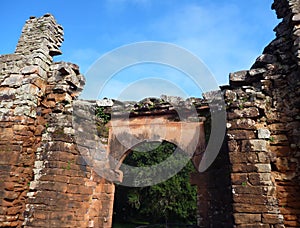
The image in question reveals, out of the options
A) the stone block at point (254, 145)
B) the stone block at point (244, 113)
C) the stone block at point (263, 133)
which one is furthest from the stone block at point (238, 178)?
the stone block at point (244, 113)

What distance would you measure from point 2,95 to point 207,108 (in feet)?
16.5

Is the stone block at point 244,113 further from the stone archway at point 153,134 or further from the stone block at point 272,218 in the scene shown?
the stone block at point 272,218

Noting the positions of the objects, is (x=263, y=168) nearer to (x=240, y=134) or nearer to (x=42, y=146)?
(x=240, y=134)

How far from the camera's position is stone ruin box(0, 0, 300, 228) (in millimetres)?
4492

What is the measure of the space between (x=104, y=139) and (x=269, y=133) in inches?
163

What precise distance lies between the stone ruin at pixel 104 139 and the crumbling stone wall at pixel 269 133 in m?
0.02

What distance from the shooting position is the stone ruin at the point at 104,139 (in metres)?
4.49

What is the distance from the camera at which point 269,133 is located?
4.79 m

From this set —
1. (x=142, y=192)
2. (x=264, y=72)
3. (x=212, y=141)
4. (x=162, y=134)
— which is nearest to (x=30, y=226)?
(x=162, y=134)

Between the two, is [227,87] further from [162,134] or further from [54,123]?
[54,123]

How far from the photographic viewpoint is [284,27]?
5449 mm

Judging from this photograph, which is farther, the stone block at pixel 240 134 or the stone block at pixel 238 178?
the stone block at pixel 240 134

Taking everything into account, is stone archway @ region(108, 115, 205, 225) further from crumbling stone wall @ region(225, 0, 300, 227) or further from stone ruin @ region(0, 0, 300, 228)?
crumbling stone wall @ region(225, 0, 300, 227)

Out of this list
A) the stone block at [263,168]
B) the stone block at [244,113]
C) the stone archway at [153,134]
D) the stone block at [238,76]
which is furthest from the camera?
the stone archway at [153,134]
